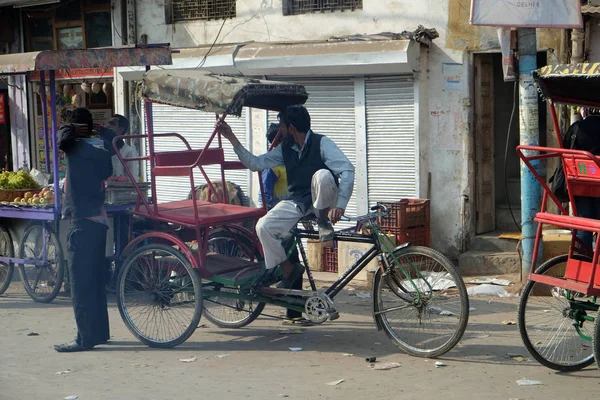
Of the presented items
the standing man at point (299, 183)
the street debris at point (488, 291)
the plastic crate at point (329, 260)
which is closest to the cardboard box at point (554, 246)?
the street debris at point (488, 291)

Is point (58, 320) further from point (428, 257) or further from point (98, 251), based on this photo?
point (428, 257)

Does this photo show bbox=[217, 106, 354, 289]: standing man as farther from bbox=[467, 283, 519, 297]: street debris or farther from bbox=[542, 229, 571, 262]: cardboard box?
bbox=[542, 229, 571, 262]: cardboard box

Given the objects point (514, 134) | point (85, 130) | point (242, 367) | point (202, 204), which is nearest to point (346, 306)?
point (202, 204)

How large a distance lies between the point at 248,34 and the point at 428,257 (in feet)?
24.1

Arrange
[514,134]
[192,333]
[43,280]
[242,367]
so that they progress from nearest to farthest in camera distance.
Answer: [242,367] < [192,333] < [43,280] < [514,134]

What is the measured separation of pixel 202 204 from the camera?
823 centimetres

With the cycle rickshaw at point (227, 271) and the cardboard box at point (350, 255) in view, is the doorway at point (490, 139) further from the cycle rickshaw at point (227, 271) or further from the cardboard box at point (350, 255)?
the cycle rickshaw at point (227, 271)

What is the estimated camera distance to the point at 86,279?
291 inches

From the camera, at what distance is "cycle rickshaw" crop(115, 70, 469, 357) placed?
21.8 ft

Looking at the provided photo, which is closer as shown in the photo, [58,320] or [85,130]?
[85,130]

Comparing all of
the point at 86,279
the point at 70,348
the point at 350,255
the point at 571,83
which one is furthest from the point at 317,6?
the point at 70,348

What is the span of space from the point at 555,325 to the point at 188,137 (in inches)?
332

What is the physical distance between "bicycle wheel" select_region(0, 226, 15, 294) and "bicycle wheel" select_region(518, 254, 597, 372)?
5903 mm

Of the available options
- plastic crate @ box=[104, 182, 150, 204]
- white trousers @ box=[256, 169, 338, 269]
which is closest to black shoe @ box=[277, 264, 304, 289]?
white trousers @ box=[256, 169, 338, 269]
